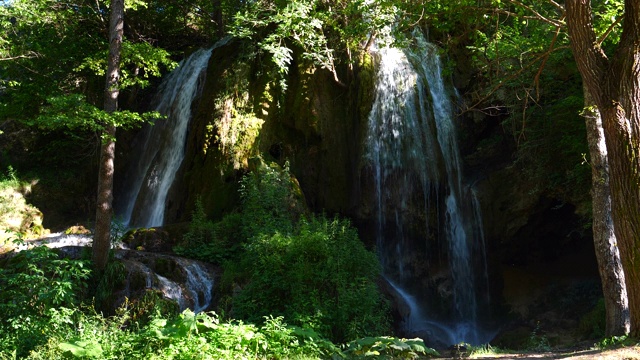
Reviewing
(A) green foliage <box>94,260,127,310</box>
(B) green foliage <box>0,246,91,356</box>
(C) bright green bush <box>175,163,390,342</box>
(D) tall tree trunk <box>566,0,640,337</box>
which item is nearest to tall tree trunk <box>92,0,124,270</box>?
(A) green foliage <box>94,260,127,310</box>

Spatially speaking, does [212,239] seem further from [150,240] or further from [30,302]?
[30,302]

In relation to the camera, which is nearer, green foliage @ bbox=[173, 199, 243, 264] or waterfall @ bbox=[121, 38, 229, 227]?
green foliage @ bbox=[173, 199, 243, 264]

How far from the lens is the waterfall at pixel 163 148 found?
16531 millimetres

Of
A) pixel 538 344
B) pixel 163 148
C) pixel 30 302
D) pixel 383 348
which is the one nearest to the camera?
pixel 383 348

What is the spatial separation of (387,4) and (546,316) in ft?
28.8

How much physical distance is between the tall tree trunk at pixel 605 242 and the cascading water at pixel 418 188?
5944mm

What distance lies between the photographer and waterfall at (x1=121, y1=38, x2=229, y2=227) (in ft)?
54.2

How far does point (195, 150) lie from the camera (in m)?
15.3

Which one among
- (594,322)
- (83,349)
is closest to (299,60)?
(594,322)

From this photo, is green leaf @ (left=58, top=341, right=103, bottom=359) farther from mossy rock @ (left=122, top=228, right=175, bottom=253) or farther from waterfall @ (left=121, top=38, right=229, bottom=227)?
waterfall @ (left=121, top=38, right=229, bottom=227)

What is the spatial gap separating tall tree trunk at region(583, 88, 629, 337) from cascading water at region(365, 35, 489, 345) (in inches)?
234

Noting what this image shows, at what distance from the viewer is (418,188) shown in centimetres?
1481

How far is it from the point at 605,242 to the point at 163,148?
1369 cm

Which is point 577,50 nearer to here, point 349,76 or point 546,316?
point 546,316
